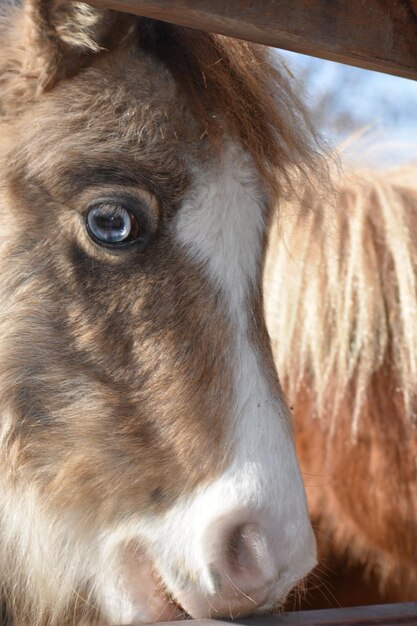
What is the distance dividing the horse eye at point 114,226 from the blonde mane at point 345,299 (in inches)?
29.9

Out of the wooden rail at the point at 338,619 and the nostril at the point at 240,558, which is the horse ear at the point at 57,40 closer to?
the nostril at the point at 240,558

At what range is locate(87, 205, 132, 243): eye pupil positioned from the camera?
4.11 feet

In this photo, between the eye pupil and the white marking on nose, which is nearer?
the white marking on nose

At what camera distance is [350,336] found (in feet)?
6.56

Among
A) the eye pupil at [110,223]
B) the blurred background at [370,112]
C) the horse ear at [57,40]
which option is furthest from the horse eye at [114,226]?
the blurred background at [370,112]

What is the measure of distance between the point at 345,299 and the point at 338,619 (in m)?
1.00

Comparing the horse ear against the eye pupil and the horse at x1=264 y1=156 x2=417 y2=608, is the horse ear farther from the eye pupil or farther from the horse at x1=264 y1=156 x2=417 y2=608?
the horse at x1=264 y1=156 x2=417 y2=608

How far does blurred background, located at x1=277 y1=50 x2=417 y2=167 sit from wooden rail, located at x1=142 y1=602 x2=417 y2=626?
112 cm

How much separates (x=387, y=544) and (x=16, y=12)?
151 centimetres

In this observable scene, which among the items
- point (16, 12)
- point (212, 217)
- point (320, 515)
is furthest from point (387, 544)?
point (16, 12)

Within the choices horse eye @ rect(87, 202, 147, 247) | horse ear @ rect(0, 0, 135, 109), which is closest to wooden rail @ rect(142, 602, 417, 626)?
horse eye @ rect(87, 202, 147, 247)

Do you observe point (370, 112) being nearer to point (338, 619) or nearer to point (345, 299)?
point (345, 299)

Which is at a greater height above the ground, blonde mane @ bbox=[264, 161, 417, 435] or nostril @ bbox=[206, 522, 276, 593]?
blonde mane @ bbox=[264, 161, 417, 435]

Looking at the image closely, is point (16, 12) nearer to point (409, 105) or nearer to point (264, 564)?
point (264, 564)
